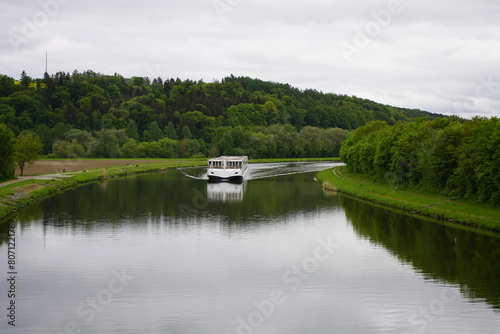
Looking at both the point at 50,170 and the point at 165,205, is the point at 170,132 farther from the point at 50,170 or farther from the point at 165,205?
the point at 165,205

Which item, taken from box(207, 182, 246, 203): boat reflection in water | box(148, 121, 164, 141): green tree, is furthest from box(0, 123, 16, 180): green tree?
box(148, 121, 164, 141): green tree

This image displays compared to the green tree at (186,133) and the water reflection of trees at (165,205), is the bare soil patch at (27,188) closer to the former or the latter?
the water reflection of trees at (165,205)

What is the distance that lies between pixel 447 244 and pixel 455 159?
1704cm

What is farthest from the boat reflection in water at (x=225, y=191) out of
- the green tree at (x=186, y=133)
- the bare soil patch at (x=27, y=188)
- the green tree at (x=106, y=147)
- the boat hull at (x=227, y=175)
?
the green tree at (x=186, y=133)

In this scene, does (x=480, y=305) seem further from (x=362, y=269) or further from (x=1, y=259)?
(x=1, y=259)

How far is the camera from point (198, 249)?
3338 centimetres

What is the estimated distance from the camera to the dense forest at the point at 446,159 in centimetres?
4291

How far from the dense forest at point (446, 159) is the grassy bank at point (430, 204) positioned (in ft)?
3.04

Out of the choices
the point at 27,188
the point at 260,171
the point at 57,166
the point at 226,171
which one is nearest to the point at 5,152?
the point at 27,188

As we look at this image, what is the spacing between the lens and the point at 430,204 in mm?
49125

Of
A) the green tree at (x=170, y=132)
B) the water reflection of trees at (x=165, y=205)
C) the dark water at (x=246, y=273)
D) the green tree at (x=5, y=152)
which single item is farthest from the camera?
the green tree at (x=170, y=132)

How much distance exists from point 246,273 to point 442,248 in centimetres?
1333

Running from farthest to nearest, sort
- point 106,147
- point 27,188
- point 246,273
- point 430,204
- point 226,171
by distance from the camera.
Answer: point 106,147 → point 226,171 → point 27,188 → point 430,204 → point 246,273

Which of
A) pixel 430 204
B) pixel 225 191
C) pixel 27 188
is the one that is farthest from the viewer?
pixel 225 191
